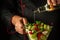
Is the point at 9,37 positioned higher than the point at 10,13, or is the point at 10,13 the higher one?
the point at 10,13

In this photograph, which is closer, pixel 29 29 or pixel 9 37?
pixel 29 29

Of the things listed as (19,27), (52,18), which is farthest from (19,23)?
(52,18)

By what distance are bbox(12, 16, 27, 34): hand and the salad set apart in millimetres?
20

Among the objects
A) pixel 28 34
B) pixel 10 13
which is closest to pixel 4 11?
pixel 10 13

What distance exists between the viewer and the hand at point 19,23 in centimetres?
110

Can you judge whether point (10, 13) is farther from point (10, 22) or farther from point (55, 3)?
point (55, 3)

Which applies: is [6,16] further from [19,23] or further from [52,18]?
[52,18]

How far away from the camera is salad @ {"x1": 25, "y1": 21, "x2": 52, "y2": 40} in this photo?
108 centimetres

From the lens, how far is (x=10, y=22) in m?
1.14

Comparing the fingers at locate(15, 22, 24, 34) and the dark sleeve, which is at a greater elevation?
the dark sleeve

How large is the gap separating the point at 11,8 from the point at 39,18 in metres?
0.12

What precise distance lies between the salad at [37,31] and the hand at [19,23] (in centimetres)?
2

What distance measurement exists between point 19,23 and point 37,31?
3.1 inches

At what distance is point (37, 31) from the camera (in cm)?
108
